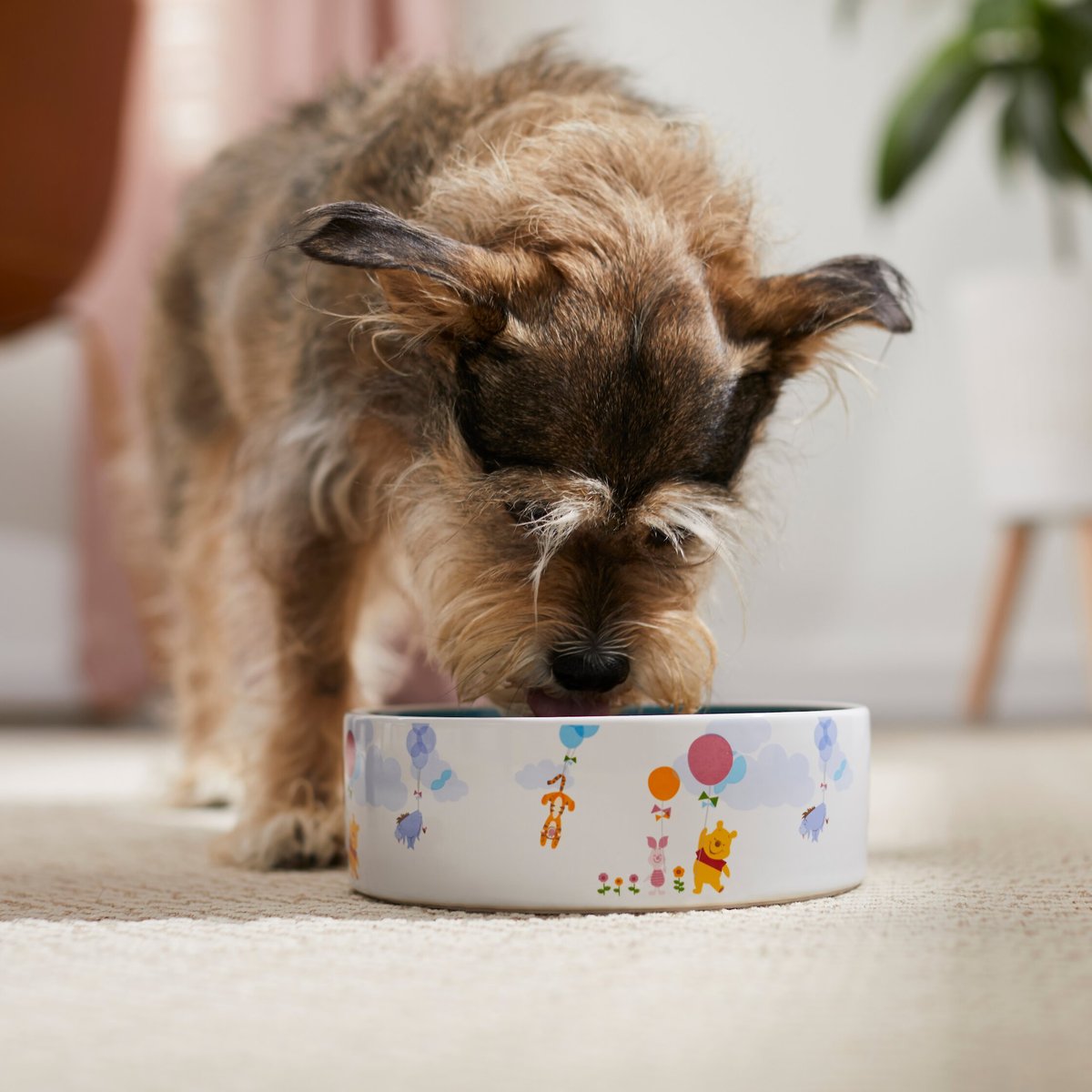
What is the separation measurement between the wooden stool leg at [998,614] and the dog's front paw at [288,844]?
9.65 ft

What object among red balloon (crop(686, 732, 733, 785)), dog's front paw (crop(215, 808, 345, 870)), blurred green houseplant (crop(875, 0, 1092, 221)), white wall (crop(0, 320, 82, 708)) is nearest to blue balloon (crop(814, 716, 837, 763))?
red balloon (crop(686, 732, 733, 785))

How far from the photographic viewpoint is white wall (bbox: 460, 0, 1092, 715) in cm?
503

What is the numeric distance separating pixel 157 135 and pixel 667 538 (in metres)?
3.85

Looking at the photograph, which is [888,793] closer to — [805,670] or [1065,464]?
[1065,464]

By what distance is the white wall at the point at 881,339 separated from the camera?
5031 mm

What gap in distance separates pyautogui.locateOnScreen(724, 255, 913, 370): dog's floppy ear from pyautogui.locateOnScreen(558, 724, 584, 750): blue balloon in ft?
2.13

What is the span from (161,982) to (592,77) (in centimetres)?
160

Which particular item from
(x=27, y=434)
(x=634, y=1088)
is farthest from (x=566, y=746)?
(x=27, y=434)

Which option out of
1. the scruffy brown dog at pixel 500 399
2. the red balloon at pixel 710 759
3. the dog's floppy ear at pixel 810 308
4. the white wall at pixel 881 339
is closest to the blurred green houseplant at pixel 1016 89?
the white wall at pixel 881 339

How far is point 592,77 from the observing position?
7.25ft

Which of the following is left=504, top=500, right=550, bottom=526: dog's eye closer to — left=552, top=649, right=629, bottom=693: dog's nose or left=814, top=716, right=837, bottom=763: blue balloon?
left=552, top=649, right=629, bottom=693: dog's nose

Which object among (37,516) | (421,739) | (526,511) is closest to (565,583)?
(526,511)

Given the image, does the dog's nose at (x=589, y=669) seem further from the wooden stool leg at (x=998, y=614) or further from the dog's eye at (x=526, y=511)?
the wooden stool leg at (x=998, y=614)

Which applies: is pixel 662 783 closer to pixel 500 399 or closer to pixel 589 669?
pixel 589 669
